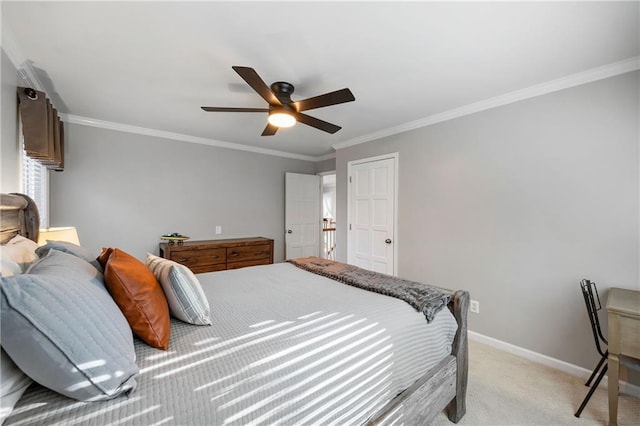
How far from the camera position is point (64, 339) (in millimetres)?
699

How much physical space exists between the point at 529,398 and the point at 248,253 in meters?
3.33

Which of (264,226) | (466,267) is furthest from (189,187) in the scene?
(466,267)

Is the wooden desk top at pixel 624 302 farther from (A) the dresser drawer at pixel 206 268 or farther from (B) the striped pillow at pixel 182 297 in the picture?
(A) the dresser drawer at pixel 206 268

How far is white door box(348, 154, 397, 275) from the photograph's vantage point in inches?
140

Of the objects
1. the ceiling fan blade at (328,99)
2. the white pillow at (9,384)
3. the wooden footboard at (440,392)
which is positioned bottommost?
the wooden footboard at (440,392)

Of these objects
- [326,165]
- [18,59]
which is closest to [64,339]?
[18,59]

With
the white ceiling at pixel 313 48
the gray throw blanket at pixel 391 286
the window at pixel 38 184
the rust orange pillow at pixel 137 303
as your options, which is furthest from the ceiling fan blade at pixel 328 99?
the window at pixel 38 184

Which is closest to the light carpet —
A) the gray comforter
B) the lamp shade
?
the gray comforter

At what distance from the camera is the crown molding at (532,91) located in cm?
197

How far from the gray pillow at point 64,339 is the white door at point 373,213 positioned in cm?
313

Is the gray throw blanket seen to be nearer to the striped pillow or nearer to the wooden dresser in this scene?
the striped pillow

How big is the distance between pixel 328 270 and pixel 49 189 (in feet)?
10.6

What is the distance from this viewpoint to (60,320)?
708 mm

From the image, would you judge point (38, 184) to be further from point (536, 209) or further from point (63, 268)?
point (536, 209)
